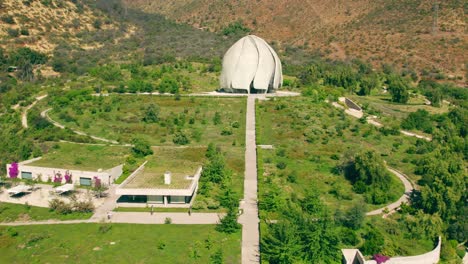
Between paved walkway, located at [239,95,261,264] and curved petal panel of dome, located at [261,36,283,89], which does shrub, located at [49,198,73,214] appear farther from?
curved petal panel of dome, located at [261,36,283,89]

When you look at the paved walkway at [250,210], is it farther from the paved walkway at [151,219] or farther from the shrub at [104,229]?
the shrub at [104,229]

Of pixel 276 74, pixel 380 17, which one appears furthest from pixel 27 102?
pixel 380 17

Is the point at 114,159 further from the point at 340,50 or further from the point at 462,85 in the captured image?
the point at 340,50

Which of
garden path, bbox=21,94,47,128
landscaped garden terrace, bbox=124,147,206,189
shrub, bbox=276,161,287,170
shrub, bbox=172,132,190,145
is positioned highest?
garden path, bbox=21,94,47,128

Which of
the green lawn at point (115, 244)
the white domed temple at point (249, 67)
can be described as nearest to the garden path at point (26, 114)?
the white domed temple at point (249, 67)

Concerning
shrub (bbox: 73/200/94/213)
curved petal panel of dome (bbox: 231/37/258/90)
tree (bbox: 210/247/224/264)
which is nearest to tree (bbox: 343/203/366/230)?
tree (bbox: 210/247/224/264)

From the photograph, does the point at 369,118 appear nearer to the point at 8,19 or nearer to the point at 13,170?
the point at 13,170
